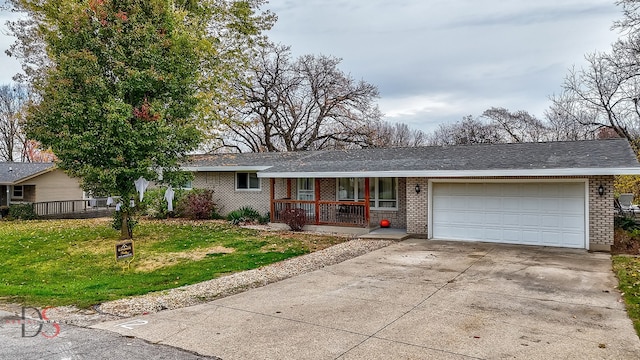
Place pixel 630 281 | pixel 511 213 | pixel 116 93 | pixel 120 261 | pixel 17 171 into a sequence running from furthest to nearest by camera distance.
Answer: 1. pixel 17 171
2. pixel 116 93
3. pixel 511 213
4. pixel 120 261
5. pixel 630 281

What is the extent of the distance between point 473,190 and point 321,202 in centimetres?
565

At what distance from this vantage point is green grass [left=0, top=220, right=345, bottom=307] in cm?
845

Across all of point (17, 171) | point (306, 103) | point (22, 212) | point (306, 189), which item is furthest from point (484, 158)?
point (17, 171)

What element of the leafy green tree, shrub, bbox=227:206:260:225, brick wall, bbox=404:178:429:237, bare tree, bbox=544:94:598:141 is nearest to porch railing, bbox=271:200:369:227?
shrub, bbox=227:206:260:225

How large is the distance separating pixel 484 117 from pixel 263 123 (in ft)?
68.5

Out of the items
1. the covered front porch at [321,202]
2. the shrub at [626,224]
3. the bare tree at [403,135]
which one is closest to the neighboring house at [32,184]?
the covered front porch at [321,202]

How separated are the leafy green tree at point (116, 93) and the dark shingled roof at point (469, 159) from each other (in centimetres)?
492

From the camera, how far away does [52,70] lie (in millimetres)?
13383

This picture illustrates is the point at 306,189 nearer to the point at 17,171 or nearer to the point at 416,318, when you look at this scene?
the point at 416,318

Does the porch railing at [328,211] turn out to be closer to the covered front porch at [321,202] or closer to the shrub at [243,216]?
the covered front porch at [321,202]

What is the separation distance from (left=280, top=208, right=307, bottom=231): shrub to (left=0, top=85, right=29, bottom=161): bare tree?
3727cm

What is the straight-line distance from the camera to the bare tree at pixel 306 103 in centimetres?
3197

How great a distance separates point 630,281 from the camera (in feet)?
25.9
